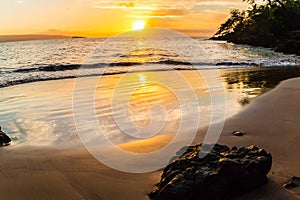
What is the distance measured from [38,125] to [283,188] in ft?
17.4

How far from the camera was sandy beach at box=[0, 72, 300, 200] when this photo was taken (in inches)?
149

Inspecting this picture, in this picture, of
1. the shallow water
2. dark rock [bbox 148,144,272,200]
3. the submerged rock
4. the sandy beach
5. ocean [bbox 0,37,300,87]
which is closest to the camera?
dark rock [bbox 148,144,272,200]

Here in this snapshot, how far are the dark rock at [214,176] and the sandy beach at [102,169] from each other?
16 cm

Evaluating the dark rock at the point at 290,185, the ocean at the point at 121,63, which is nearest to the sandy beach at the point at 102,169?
the dark rock at the point at 290,185

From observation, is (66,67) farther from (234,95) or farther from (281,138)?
(281,138)

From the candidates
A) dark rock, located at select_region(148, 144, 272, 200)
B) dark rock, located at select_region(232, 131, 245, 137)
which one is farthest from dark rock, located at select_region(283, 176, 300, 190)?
dark rock, located at select_region(232, 131, 245, 137)

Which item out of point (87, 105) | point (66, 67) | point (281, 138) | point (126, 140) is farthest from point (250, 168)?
point (66, 67)

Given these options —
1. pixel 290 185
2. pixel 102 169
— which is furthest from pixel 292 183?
pixel 102 169

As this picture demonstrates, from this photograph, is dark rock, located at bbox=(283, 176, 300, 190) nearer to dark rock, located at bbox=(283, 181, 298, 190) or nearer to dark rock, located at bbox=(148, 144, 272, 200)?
dark rock, located at bbox=(283, 181, 298, 190)

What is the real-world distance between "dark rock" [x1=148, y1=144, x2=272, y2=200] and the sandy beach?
0.53 ft

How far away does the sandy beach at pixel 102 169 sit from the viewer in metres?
3.78

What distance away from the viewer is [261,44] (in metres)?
58.6

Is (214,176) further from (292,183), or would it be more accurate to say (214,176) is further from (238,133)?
(238,133)

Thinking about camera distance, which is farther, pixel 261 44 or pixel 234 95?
pixel 261 44
